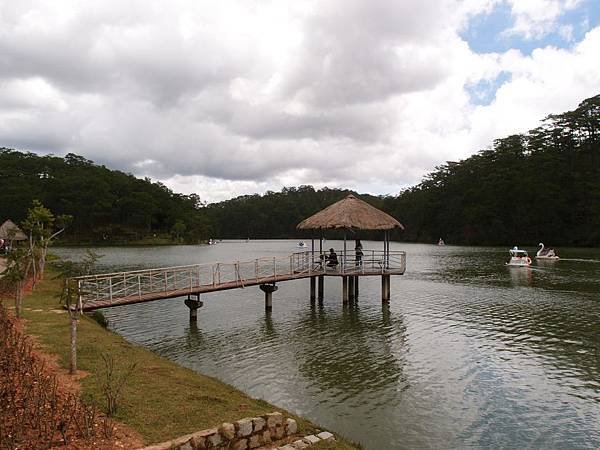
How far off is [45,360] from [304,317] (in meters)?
14.2

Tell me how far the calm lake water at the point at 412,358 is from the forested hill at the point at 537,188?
63.0 meters

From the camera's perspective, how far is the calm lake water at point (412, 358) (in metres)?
10.8

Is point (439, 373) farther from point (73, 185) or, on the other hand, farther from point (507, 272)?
point (73, 185)

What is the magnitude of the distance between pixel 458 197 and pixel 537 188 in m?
23.5

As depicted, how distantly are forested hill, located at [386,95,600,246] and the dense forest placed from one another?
19 cm

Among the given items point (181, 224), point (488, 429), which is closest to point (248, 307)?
point (488, 429)

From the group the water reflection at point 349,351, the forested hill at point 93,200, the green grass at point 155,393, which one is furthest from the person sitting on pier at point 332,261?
the forested hill at point 93,200

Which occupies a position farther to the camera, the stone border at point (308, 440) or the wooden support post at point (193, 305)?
the wooden support post at point (193, 305)

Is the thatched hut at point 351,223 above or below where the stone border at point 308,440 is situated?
above

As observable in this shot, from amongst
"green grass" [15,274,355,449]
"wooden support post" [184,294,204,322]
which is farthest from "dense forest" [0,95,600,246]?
"green grass" [15,274,355,449]

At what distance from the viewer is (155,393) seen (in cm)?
986

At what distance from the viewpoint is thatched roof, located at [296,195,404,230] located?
26562 millimetres

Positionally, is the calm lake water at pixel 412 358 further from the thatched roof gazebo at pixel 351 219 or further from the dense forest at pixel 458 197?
the dense forest at pixel 458 197

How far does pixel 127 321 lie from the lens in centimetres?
2259
